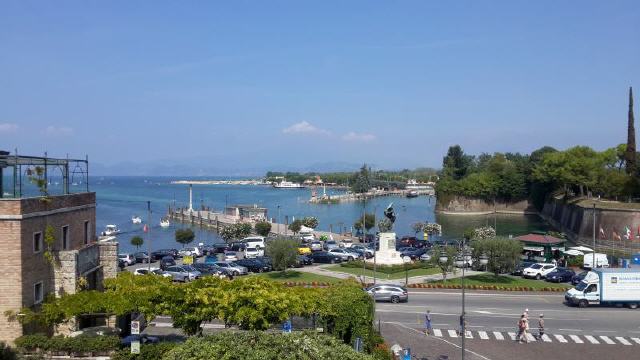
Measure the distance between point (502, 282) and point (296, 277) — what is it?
46.5 feet

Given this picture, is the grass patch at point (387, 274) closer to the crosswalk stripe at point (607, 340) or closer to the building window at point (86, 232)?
the crosswalk stripe at point (607, 340)

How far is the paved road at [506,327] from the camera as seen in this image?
86.5 ft

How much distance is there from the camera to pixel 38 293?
24297mm

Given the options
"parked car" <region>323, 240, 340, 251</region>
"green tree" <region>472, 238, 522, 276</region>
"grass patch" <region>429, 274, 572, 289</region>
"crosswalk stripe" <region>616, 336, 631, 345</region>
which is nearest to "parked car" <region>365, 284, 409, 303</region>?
"grass patch" <region>429, 274, 572, 289</region>

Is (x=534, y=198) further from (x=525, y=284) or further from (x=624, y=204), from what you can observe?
(x=525, y=284)

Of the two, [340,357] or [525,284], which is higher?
[340,357]

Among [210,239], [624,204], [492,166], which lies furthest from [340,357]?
[492,166]

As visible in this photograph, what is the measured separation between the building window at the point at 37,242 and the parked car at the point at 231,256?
3012 cm

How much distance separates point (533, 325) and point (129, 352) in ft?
64.3

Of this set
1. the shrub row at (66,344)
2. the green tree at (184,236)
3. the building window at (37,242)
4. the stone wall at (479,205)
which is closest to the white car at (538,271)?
the shrub row at (66,344)

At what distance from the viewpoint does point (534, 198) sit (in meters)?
129

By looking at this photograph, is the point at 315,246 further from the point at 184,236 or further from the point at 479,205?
the point at 479,205

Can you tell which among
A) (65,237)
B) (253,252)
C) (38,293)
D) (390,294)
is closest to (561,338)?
(390,294)

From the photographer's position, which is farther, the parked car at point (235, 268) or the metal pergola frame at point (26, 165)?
the parked car at point (235, 268)
